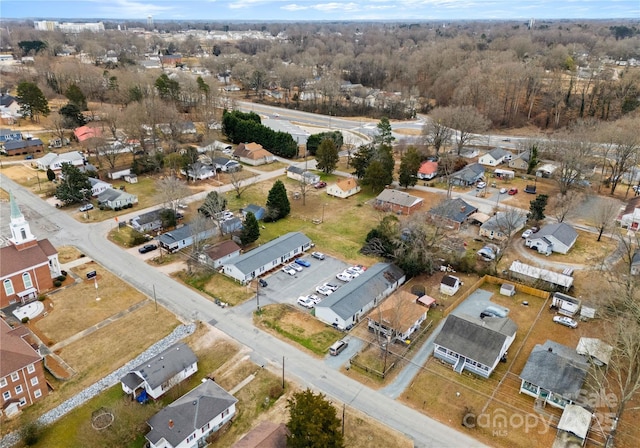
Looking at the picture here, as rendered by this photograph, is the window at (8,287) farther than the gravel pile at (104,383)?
Yes

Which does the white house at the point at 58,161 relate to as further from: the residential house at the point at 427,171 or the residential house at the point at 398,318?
the residential house at the point at 398,318

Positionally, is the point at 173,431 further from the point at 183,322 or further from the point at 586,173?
the point at 586,173

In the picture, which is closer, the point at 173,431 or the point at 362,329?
the point at 173,431

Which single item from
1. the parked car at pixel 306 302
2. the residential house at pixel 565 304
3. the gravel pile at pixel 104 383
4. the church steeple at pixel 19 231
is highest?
the church steeple at pixel 19 231

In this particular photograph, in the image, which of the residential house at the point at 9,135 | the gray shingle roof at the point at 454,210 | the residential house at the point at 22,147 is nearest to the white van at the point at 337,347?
the gray shingle roof at the point at 454,210

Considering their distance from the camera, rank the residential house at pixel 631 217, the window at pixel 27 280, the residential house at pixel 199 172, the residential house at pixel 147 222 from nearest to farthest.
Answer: the window at pixel 27 280 < the residential house at pixel 147 222 < the residential house at pixel 631 217 < the residential house at pixel 199 172

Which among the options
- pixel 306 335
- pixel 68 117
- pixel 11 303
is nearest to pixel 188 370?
pixel 306 335

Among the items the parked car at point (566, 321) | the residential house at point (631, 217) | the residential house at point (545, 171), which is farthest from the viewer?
the residential house at point (545, 171)

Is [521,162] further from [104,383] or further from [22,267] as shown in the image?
[22,267]
